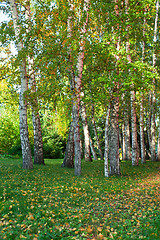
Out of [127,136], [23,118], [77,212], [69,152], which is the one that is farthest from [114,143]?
[127,136]

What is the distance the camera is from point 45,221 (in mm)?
4805

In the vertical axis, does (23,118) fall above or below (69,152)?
above

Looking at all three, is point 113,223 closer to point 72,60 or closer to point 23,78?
point 72,60

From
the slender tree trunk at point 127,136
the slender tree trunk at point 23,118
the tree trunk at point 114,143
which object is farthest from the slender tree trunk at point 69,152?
the slender tree trunk at point 127,136

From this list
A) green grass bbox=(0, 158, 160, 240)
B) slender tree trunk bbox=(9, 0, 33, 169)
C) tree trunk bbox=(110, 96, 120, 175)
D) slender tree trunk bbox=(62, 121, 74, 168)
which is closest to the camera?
green grass bbox=(0, 158, 160, 240)

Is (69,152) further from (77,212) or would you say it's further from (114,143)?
(77,212)

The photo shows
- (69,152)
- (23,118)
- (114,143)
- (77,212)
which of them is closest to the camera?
(77,212)

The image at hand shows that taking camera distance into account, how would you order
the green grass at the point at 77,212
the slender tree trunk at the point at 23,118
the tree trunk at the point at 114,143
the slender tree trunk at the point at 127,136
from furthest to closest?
the slender tree trunk at the point at 127,136 < the slender tree trunk at the point at 23,118 < the tree trunk at the point at 114,143 < the green grass at the point at 77,212

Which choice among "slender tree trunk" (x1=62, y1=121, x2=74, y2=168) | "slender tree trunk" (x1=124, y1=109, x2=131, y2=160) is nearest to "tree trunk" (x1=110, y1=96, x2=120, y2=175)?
"slender tree trunk" (x1=62, y1=121, x2=74, y2=168)

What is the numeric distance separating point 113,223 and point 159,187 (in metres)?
4.55

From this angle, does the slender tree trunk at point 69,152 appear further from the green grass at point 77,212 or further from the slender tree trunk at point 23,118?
the green grass at point 77,212

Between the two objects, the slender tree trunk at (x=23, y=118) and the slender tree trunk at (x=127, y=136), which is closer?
the slender tree trunk at (x=23, y=118)

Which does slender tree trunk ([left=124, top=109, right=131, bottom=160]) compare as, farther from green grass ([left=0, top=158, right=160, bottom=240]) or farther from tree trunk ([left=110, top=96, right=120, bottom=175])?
green grass ([left=0, top=158, right=160, bottom=240])

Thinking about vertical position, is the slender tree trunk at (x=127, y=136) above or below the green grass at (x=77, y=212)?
above
